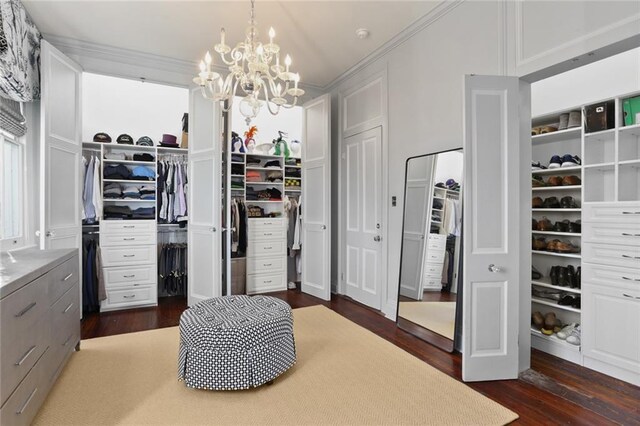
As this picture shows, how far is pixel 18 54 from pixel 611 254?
4881mm

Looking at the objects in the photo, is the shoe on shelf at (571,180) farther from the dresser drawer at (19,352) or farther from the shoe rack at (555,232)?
the dresser drawer at (19,352)

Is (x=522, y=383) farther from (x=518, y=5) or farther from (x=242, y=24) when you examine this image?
(x=242, y=24)

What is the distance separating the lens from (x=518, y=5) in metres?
2.38

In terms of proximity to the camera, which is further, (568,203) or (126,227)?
(126,227)

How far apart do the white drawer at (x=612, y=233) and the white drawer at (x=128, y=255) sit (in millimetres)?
4398

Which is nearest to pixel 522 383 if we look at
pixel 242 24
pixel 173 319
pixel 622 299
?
pixel 622 299

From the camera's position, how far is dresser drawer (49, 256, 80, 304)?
84.6 inches

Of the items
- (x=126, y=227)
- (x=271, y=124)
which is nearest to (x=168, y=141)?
(x=126, y=227)

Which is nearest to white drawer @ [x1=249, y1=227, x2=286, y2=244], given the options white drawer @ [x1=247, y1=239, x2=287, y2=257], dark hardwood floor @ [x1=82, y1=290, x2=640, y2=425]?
white drawer @ [x1=247, y1=239, x2=287, y2=257]

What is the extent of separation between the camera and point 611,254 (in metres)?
2.42

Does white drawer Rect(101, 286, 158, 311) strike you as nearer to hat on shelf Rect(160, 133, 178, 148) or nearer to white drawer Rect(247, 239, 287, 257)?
white drawer Rect(247, 239, 287, 257)

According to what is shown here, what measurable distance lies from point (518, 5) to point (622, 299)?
2.21 metres

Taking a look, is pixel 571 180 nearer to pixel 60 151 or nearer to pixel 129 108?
pixel 60 151

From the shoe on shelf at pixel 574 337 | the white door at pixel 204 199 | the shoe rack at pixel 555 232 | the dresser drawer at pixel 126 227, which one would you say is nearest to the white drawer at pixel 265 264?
the white door at pixel 204 199
